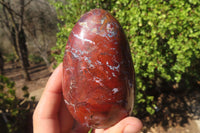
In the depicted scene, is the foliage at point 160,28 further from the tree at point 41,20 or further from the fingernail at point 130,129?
the tree at point 41,20

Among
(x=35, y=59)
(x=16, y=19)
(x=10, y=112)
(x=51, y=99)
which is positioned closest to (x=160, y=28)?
(x=51, y=99)

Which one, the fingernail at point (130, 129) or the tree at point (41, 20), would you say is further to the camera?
the tree at point (41, 20)

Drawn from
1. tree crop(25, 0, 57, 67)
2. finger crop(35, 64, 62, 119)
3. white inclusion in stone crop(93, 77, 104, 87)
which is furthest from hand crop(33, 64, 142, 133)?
tree crop(25, 0, 57, 67)

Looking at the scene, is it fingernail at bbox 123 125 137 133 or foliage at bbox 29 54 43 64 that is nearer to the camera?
fingernail at bbox 123 125 137 133

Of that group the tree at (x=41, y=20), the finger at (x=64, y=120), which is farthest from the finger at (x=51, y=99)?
the tree at (x=41, y=20)

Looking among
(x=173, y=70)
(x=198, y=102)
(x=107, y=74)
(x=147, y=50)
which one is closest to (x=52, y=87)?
(x=107, y=74)

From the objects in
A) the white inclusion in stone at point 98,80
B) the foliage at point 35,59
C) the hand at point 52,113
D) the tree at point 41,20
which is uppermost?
the tree at point 41,20

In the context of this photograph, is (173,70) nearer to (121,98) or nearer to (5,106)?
(121,98)

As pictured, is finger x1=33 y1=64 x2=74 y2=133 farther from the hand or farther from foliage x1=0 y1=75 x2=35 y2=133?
foliage x1=0 y1=75 x2=35 y2=133

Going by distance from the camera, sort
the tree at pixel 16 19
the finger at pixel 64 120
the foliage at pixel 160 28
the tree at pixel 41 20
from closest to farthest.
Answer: the finger at pixel 64 120 < the foliage at pixel 160 28 < the tree at pixel 16 19 < the tree at pixel 41 20
